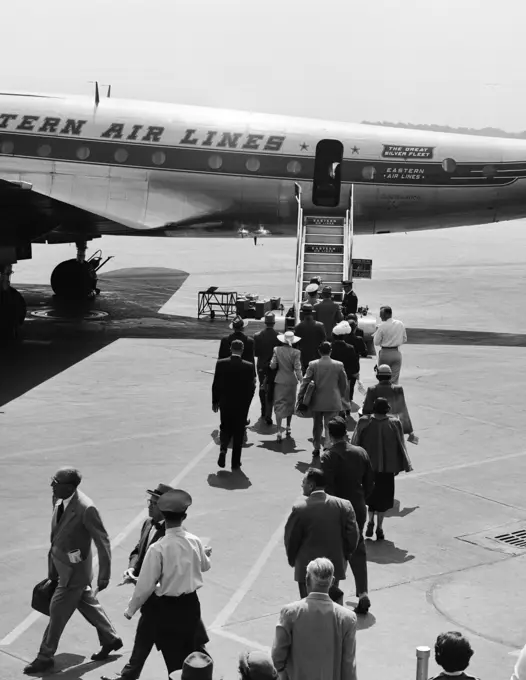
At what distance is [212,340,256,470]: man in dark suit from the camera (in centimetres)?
1487

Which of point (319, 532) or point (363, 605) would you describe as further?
point (363, 605)

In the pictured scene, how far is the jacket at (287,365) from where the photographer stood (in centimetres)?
1667

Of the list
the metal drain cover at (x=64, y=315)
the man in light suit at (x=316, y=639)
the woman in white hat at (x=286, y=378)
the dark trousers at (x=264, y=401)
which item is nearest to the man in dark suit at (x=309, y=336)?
the dark trousers at (x=264, y=401)

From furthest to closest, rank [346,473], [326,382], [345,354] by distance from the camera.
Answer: [345,354], [326,382], [346,473]

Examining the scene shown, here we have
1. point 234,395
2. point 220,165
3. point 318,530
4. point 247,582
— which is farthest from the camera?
point 220,165

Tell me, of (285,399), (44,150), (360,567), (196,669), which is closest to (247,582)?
(360,567)

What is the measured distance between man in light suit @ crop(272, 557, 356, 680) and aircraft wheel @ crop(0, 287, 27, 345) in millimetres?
17053

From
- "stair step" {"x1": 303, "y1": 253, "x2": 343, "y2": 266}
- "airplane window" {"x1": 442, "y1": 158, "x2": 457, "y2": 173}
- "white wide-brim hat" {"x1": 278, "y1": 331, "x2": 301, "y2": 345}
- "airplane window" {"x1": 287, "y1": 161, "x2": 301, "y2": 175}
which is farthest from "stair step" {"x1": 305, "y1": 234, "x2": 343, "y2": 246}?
"white wide-brim hat" {"x1": 278, "y1": 331, "x2": 301, "y2": 345}

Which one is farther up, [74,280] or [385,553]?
[74,280]

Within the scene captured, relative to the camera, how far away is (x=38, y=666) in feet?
29.8

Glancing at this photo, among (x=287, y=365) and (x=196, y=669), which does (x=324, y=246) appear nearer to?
(x=287, y=365)

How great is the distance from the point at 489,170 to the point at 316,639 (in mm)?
21696

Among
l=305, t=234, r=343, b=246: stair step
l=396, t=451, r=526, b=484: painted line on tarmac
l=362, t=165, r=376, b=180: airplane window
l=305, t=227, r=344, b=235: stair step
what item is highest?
l=362, t=165, r=376, b=180: airplane window

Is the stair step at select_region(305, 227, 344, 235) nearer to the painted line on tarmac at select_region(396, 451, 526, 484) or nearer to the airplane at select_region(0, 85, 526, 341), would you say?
the airplane at select_region(0, 85, 526, 341)
